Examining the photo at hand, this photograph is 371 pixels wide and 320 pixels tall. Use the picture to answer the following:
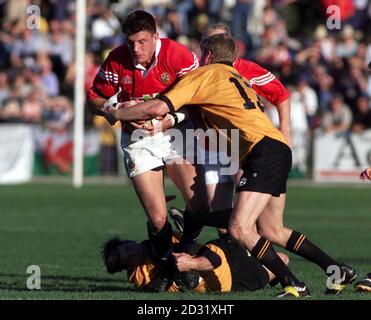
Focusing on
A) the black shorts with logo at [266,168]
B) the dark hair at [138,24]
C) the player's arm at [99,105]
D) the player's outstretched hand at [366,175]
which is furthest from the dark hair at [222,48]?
the player's outstretched hand at [366,175]

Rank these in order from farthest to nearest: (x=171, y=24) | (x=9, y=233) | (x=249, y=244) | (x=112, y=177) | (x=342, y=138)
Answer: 1. (x=171, y=24)
2. (x=112, y=177)
3. (x=342, y=138)
4. (x=9, y=233)
5. (x=249, y=244)

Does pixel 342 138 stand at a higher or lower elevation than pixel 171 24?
lower

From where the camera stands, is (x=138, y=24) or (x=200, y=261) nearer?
(x=200, y=261)

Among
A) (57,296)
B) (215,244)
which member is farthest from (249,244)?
(57,296)

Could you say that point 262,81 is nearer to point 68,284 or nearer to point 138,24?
point 138,24

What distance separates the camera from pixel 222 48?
30.0 feet

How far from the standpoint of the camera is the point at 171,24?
2689cm

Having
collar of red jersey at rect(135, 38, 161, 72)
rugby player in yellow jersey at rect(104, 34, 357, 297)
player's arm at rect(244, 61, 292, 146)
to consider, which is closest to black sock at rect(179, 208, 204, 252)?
rugby player in yellow jersey at rect(104, 34, 357, 297)

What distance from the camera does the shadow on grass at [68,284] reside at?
32.0ft

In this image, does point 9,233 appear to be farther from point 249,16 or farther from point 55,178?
point 249,16

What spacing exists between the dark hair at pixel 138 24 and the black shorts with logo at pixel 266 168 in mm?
1393

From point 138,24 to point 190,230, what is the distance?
71.5 inches

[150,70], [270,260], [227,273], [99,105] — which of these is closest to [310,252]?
[270,260]

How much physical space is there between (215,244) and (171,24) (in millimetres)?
17655
